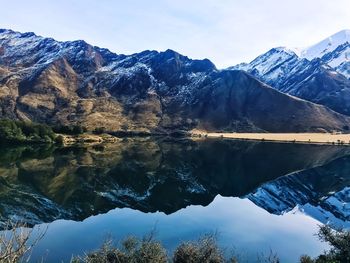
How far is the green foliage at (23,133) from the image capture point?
602 ft

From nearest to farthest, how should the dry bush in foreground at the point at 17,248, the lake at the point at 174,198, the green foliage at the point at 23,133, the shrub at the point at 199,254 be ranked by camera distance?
the dry bush in foreground at the point at 17,248 < the shrub at the point at 199,254 < the lake at the point at 174,198 < the green foliage at the point at 23,133

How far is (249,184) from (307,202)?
22.1m

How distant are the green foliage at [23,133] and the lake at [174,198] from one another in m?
21.7

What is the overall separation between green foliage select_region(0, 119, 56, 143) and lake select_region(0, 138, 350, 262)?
71.3 ft

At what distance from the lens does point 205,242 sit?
34.7 meters

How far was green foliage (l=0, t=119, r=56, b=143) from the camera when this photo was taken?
18362 cm

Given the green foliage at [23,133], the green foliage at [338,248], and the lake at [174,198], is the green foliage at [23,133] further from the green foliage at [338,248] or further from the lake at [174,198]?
the green foliage at [338,248]

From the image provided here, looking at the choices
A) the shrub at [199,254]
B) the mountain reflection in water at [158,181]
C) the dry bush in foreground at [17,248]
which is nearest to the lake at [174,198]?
the mountain reflection in water at [158,181]

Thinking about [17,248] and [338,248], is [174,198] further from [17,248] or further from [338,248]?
[17,248]

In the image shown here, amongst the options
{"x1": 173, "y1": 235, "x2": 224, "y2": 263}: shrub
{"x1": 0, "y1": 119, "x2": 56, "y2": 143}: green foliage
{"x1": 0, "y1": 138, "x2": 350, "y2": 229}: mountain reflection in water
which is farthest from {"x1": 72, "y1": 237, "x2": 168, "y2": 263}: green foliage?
{"x1": 0, "y1": 119, "x2": 56, "y2": 143}: green foliage

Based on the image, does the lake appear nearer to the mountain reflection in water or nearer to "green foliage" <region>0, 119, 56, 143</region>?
the mountain reflection in water

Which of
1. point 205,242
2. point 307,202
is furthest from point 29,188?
point 205,242

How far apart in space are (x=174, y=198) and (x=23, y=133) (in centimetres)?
12642

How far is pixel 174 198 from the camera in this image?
3511 inches
